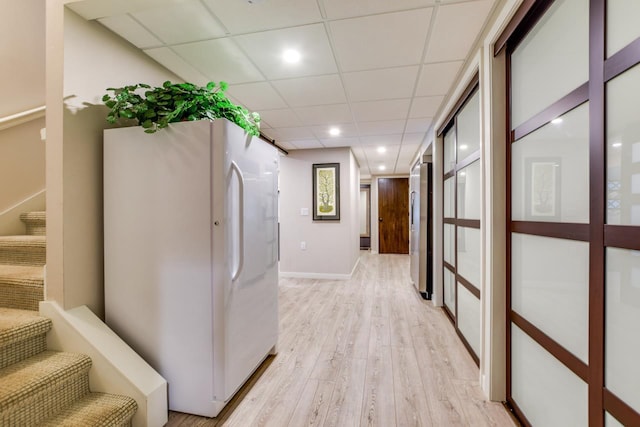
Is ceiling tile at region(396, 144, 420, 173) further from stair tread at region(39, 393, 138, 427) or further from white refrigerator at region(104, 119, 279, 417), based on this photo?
stair tread at region(39, 393, 138, 427)

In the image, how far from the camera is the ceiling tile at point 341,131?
3.61 m

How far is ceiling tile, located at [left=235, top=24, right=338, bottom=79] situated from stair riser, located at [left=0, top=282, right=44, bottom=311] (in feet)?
6.35

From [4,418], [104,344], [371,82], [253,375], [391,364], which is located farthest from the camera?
[371,82]

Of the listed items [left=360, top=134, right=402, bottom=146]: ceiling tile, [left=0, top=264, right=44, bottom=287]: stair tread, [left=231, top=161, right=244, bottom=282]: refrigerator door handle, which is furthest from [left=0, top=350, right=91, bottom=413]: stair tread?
[left=360, top=134, right=402, bottom=146]: ceiling tile

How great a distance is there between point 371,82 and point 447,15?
863 millimetres

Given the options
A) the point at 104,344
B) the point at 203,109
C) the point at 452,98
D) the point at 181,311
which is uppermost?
the point at 452,98

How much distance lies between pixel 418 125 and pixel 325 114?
1.27 metres

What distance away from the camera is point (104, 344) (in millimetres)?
1456

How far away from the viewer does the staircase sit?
1.15m

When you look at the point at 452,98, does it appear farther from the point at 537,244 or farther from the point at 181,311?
the point at 181,311

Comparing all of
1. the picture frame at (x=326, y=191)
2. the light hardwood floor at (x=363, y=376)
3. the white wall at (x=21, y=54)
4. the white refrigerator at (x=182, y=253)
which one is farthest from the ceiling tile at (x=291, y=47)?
the picture frame at (x=326, y=191)

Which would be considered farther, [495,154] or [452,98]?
[452,98]

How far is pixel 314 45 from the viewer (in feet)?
6.07

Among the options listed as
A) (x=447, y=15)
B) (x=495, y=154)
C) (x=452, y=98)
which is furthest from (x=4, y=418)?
(x=452, y=98)
